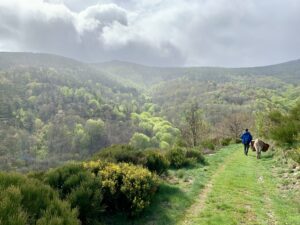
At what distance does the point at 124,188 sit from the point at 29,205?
324cm

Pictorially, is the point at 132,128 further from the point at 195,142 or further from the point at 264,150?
the point at 264,150

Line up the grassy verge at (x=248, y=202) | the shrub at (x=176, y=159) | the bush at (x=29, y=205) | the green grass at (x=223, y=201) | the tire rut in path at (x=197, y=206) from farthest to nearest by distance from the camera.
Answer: the shrub at (x=176, y=159)
the tire rut in path at (x=197, y=206)
the green grass at (x=223, y=201)
the grassy verge at (x=248, y=202)
the bush at (x=29, y=205)

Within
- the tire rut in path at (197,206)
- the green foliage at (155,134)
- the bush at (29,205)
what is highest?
the bush at (29,205)

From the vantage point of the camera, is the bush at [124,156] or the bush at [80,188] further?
the bush at [124,156]

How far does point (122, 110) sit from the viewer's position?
187250mm

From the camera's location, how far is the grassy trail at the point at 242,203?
27.7 feet

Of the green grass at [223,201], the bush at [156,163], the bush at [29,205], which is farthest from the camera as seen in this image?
the bush at [156,163]

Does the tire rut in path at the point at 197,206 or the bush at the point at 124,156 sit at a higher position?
the bush at the point at 124,156

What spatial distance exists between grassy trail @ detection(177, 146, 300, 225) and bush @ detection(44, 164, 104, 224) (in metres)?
2.42

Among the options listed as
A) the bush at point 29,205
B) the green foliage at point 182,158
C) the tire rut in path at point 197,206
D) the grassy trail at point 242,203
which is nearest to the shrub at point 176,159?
the green foliage at point 182,158

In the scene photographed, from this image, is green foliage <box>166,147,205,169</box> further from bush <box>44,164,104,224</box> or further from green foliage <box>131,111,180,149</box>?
green foliage <box>131,111,180,149</box>

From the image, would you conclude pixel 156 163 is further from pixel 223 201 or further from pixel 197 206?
pixel 223 201

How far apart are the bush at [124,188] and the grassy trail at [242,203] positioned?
1.29 m

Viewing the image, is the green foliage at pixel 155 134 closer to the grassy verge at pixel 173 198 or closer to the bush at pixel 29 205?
the grassy verge at pixel 173 198
